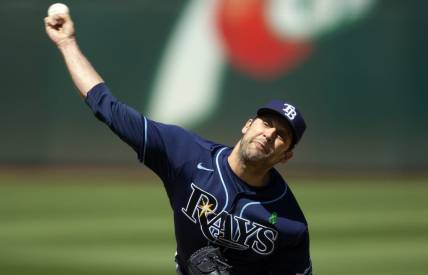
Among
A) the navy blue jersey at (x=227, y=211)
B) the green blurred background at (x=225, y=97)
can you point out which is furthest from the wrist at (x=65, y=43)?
the green blurred background at (x=225, y=97)

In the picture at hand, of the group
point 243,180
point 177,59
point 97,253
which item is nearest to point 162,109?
point 177,59

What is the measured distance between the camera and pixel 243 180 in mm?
4715

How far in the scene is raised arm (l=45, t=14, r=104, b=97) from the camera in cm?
439

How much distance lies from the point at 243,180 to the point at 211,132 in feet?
31.8

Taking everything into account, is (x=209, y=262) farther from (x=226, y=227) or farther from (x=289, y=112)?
(x=289, y=112)

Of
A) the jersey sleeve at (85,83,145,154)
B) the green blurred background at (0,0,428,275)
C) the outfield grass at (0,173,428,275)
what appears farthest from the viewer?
the green blurred background at (0,0,428,275)

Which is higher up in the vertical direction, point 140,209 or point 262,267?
point 140,209

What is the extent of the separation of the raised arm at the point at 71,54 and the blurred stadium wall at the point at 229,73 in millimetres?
9703

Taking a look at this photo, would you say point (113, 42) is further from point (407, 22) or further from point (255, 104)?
point (407, 22)

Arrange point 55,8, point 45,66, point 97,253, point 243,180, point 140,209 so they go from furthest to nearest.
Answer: point 45,66 < point 140,209 < point 97,253 < point 243,180 < point 55,8

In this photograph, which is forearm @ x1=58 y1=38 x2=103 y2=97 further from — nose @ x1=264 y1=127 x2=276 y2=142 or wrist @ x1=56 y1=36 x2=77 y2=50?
nose @ x1=264 y1=127 x2=276 y2=142

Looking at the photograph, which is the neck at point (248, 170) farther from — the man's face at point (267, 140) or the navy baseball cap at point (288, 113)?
the navy baseball cap at point (288, 113)

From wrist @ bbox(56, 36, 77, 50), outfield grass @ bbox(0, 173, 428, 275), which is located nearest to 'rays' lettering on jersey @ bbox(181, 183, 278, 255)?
wrist @ bbox(56, 36, 77, 50)

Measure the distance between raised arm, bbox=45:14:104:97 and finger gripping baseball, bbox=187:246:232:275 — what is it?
1.02 m
